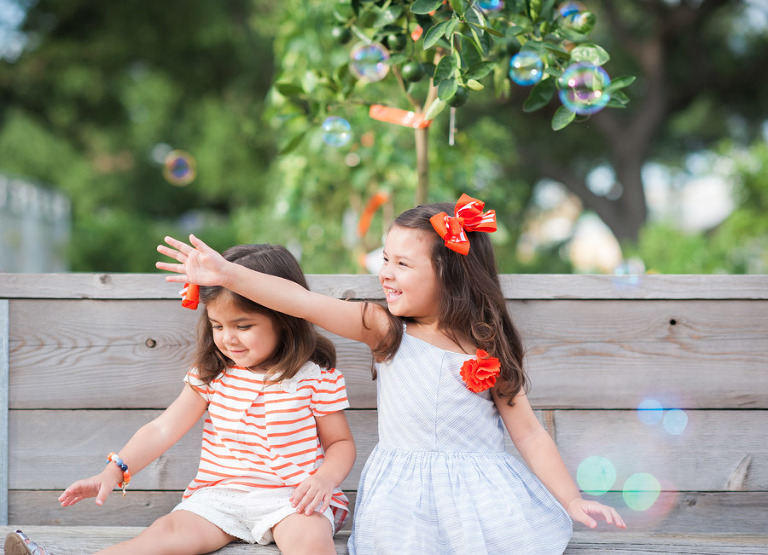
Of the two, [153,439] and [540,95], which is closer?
[153,439]

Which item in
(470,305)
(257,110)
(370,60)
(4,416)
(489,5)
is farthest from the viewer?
(257,110)

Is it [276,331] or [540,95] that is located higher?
[540,95]

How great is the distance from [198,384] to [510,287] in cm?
86

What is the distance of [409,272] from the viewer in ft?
6.01

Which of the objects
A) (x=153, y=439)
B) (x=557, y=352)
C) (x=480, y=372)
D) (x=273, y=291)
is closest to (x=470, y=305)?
(x=480, y=372)

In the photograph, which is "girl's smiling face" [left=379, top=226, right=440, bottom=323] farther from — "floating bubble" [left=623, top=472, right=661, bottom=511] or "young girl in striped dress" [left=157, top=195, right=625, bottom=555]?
"floating bubble" [left=623, top=472, right=661, bottom=511]

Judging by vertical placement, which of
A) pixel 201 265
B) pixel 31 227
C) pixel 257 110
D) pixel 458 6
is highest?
pixel 458 6

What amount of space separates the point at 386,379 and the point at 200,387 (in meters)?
0.47

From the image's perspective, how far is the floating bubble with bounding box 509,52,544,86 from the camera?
1.98 m

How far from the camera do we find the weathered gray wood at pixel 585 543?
1.79 metres

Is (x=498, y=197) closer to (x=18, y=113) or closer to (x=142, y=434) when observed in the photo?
(x=142, y=434)

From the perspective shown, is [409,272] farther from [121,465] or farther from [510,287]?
[121,465]

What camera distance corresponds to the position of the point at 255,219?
293 inches

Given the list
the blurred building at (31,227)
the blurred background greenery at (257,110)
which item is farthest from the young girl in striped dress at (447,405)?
the blurred building at (31,227)
